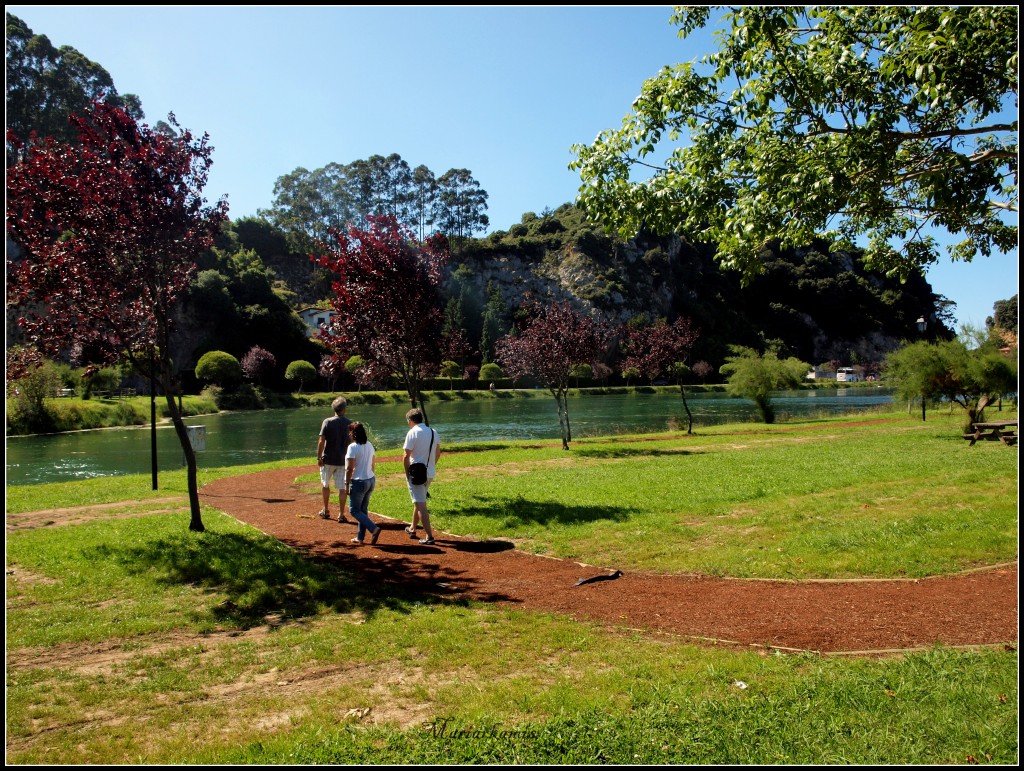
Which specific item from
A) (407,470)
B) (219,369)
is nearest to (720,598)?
(407,470)

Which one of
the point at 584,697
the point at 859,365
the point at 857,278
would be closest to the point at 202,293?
the point at 584,697

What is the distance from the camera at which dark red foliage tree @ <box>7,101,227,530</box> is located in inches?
352

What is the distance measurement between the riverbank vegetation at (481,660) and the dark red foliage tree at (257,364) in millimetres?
61257

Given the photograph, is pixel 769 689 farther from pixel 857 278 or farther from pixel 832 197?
pixel 857 278

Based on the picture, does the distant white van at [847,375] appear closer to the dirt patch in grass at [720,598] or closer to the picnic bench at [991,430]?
the picnic bench at [991,430]

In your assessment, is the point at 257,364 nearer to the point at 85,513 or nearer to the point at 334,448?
the point at 85,513

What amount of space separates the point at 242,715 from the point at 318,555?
4.71 metres

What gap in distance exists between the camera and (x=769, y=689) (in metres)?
4.55

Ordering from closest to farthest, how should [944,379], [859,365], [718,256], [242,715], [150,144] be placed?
[242,715]
[718,256]
[150,144]
[944,379]
[859,365]

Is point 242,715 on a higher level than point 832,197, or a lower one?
lower

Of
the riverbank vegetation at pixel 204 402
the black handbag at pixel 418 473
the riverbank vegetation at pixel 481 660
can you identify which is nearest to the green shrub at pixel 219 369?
the riverbank vegetation at pixel 204 402

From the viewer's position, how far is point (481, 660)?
5.27 meters

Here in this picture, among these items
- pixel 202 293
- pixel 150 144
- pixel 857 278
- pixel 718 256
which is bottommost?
pixel 718 256

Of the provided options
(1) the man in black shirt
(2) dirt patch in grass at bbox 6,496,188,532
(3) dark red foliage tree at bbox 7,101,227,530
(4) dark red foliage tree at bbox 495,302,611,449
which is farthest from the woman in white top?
(4) dark red foliage tree at bbox 495,302,611,449
